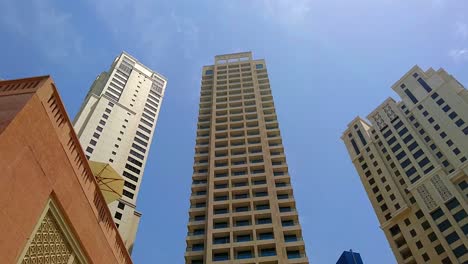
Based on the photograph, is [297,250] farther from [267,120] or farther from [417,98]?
[417,98]

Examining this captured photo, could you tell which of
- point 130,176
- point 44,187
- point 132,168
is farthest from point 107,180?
point 132,168

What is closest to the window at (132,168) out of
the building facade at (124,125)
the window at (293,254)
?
the building facade at (124,125)

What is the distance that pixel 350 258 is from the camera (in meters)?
33.9

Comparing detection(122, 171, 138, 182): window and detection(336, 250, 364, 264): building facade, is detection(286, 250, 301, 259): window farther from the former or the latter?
detection(122, 171, 138, 182): window

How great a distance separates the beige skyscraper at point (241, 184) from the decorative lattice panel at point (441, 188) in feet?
56.6

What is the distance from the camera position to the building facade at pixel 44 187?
6.83 metres

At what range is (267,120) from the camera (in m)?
45.6

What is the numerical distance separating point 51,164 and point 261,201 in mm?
28375

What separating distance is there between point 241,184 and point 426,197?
21250 mm

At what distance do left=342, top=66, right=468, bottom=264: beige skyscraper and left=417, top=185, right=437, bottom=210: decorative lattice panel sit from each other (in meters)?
0.10

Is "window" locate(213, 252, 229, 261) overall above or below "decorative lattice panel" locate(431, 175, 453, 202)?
below

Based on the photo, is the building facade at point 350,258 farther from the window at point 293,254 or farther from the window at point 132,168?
the window at point 132,168

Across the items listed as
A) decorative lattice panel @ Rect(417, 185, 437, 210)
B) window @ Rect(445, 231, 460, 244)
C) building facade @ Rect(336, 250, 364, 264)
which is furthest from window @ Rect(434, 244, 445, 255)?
building facade @ Rect(336, 250, 364, 264)

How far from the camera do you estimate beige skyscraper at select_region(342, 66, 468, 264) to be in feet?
125
